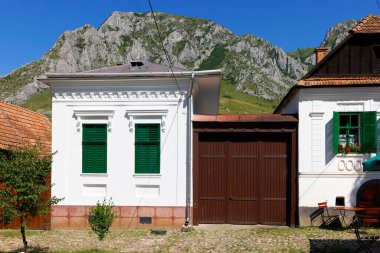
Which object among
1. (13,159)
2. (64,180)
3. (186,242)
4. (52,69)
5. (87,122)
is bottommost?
(186,242)

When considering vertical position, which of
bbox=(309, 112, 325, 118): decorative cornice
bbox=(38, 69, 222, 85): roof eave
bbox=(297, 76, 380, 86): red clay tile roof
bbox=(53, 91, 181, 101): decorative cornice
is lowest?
bbox=(309, 112, 325, 118): decorative cornice

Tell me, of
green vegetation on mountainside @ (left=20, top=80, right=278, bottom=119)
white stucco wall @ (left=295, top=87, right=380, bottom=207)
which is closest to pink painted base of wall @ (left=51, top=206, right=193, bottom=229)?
white stucco wall @ (left=295, top=87, right=380, bottom=207)

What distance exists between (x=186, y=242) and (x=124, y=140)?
14.9ft

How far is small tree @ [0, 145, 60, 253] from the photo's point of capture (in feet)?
30.8

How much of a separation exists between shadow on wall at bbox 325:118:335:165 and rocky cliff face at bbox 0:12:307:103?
127 meters

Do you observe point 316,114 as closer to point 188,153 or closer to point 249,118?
point 249,118

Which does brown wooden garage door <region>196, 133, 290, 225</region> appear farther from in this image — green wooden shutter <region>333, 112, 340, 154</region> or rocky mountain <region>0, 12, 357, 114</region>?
rocky mountain <region>0, 12, 357, 114</region>

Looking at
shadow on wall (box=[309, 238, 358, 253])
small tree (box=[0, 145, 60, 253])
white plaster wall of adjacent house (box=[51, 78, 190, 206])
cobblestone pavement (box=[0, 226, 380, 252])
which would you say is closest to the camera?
small tree (box=[0, 145, 60, 253])

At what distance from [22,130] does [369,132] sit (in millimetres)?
14871

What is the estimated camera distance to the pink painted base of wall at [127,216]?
45.4 ft

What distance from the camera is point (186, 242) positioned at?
11.6m

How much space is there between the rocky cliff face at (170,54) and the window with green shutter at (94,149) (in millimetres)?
125622

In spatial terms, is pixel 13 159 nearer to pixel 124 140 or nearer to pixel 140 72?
pixel 124 140

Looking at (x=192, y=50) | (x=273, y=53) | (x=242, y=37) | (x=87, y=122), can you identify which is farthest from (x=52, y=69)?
(x=87, y=122)
